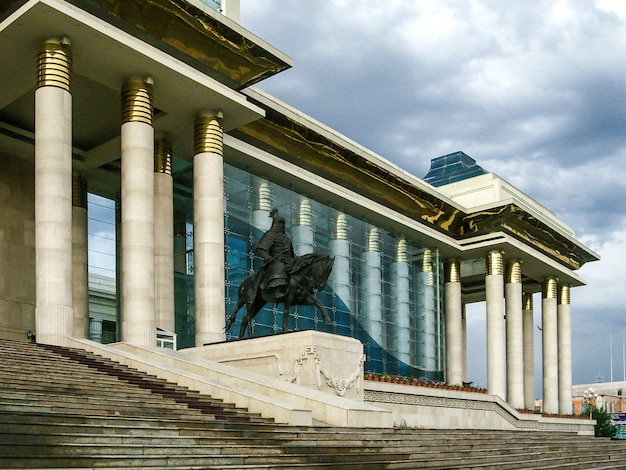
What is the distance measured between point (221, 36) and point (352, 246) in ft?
49.4

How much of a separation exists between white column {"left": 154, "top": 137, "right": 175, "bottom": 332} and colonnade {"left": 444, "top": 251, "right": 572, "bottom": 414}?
22562 mm

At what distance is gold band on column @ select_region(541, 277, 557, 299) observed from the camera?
5262 centimetres

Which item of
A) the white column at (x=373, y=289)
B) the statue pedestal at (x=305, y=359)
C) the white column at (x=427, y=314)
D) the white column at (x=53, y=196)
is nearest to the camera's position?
the statue pedestal at (x=305, y=359)

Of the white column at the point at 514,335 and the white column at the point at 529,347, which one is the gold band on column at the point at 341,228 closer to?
the white column at the point at 514,335

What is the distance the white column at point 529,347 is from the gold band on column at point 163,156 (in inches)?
1337

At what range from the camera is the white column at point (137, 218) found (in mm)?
24562

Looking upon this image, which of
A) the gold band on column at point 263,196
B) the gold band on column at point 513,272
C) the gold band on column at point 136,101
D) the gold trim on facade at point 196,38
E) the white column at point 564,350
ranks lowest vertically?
the white column at point 564,350

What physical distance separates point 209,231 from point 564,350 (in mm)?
33047

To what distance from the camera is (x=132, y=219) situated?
24734mm

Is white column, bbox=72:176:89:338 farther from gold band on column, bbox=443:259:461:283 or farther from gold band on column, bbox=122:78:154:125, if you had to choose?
gold band on column, bbox=443:259:461:283

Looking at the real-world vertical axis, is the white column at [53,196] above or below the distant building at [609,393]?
above

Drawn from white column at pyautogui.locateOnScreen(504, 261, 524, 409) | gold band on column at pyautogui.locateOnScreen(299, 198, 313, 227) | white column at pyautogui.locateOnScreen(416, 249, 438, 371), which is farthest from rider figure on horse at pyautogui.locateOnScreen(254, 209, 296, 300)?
white column at pyautogui.locateOnScreen(504, 261, 524, 409)

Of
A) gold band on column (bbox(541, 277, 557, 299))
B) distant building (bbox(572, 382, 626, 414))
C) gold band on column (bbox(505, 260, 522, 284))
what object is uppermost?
gold band on column (bbox(505, 260, 522, 284))

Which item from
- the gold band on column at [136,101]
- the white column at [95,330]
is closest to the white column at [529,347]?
the white column at [95,330]
